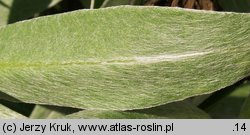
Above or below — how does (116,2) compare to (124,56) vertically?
above

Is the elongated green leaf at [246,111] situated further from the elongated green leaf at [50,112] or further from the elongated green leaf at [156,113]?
the elongated green leaf at [50,112]

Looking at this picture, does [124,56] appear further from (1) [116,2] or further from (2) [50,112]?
(2) [50,112]

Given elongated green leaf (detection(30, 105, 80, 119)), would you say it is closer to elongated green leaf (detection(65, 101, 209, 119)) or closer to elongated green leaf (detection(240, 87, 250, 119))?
elongated green leaf (detection(65, 101, 209, 119))

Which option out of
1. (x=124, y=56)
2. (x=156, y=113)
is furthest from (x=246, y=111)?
(x=124, y=56)

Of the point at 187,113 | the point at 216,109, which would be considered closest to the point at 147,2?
the point at 187,113

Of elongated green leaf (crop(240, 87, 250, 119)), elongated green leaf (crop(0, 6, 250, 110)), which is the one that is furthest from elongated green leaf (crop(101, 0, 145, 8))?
elongated green leaf (crop(240, 87, 250, 119))

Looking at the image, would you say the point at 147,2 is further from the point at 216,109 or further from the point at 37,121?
the point at 216,109
